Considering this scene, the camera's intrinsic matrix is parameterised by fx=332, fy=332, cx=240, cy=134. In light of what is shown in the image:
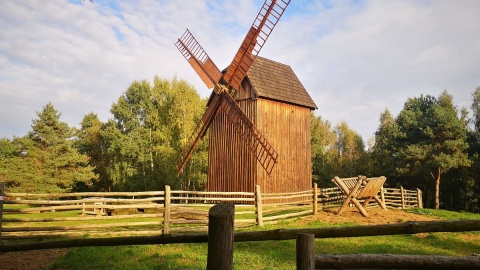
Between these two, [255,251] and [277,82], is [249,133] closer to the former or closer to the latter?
[277,82]

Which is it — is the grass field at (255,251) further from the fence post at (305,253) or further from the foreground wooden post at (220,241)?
the foreground wooden post at (220,241)

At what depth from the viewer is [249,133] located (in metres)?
18.0

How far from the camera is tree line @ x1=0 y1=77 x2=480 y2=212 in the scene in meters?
29.3

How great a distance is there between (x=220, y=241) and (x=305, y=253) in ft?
2.69

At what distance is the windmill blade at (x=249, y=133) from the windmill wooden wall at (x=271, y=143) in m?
0.58

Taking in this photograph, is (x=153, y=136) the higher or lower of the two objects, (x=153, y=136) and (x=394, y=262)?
the higher

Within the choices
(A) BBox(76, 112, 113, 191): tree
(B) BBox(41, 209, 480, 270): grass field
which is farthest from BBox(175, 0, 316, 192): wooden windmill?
(A) BBox(76, 112, 113, 191): tree

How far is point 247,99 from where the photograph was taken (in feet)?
63.3

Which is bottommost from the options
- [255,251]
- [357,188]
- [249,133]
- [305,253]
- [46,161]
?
[255,251]

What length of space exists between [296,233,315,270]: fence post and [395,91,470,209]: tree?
29.7m

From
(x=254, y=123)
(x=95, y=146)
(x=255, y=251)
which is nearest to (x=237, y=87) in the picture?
(x=254, y=123)

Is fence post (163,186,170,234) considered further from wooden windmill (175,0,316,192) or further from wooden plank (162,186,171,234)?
wooden windmill (175,0,316,192)

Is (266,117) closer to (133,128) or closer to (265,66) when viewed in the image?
(265,66)

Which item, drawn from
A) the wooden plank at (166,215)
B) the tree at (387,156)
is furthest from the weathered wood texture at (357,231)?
the tree at (387,156)
